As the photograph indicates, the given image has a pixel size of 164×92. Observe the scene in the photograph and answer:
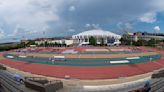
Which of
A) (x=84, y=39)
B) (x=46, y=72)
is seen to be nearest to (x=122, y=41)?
(x=84, y=39)

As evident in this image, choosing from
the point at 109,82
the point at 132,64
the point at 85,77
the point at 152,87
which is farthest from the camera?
the point at 132,64

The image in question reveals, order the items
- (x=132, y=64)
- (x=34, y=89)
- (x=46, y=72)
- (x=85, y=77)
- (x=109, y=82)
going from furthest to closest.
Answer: (x=132, y=64)
(x=46, y=72)
(x=85, y=77)
(x=109, y=82)
(x=34, y=89)

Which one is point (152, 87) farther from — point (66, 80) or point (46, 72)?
point (46, 72)

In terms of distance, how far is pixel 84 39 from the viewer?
128 metres

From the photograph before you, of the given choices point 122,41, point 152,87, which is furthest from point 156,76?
point 122,41

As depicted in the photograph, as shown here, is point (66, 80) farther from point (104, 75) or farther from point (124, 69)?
point (124, 69)

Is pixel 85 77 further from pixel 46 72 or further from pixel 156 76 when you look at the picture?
pixel 156 76

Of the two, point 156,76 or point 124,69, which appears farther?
point 124,69

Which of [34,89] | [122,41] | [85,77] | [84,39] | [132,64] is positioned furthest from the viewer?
[84,39]

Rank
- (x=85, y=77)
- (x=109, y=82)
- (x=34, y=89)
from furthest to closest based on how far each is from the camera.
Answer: (x=85, y=77)
(x=109, y=82)
(x=34, y=89)

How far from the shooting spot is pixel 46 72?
1372 inches

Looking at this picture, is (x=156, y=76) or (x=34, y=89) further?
(x=156, y=76)

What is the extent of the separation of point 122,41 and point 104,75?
3297 inches

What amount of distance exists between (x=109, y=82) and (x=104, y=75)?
14.5 feet
